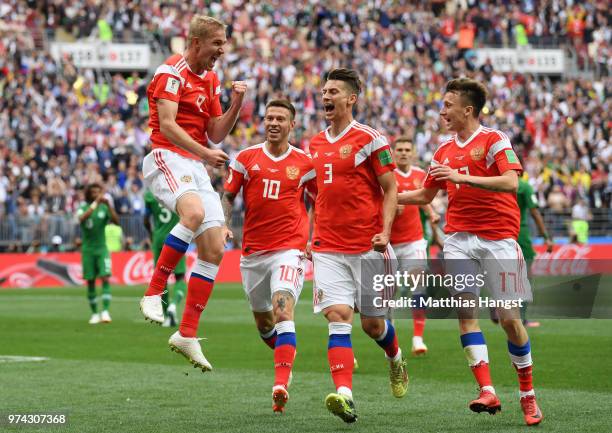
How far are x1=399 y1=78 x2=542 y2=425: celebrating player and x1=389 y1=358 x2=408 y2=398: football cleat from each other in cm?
112

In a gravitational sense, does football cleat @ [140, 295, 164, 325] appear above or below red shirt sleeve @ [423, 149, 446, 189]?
below

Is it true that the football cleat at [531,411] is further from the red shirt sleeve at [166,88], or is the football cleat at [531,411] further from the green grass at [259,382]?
the red shirt sleeve at [166,88]

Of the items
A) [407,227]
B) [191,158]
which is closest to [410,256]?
[407,227]

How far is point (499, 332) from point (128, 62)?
81.4ft

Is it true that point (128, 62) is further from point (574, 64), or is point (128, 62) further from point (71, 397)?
point (71, 397)

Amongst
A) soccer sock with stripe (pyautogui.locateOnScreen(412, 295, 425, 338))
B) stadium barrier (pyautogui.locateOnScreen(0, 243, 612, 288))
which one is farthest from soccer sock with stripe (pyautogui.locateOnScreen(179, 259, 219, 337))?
stadium barrier (pyautogui.locateOnScreen(0, 243, 612, 288))

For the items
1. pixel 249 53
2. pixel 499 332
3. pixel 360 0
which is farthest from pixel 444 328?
pixel 360 0

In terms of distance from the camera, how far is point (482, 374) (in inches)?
355

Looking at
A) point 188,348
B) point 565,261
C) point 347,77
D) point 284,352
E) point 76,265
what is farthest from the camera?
point 76,265

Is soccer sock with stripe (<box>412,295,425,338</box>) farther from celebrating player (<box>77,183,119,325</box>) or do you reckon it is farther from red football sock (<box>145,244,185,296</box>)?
celebrating player (<box>77,183,119,325</box>)

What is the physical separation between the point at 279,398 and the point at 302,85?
1149 inches

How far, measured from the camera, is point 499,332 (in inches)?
662

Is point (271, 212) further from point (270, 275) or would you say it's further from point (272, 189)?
point (270, 275)

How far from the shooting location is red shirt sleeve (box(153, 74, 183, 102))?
8977 millimetres
